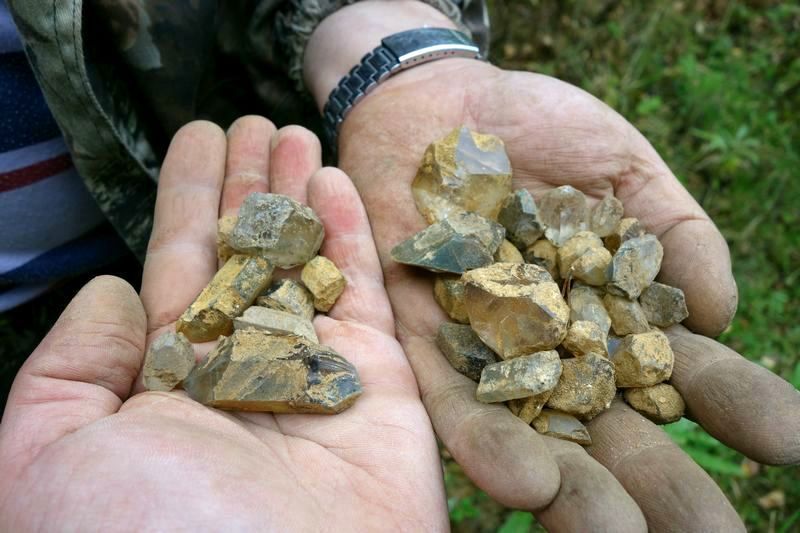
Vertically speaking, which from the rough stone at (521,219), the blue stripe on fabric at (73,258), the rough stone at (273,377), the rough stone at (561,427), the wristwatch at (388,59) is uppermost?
the wristwatch at (388,59)

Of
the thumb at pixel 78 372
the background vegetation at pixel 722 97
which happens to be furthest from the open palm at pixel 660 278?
the background vegetation at pixel 722 97

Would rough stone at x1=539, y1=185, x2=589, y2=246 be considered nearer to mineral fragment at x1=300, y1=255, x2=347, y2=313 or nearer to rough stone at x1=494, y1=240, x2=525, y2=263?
rough stone at x1=494, y1=240, x2=525, y2=263

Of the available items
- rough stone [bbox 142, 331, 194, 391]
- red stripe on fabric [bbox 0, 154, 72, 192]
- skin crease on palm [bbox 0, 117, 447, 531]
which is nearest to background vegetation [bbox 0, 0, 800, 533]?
skin crease on palm [bbox 0, 117, 447, 531]

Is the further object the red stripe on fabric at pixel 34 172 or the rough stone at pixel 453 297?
the red stripe on fabric at pixel 34 172

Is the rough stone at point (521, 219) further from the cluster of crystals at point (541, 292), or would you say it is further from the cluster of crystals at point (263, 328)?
the cluster of crystals at point (263, 328)

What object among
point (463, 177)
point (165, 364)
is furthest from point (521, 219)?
point (165, 364)

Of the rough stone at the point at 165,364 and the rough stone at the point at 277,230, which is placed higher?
the rough stone at the point at 277,230

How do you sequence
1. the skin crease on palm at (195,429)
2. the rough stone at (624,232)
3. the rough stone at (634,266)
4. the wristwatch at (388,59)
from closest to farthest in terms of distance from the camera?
the skin crease on palm at (195,429), the rough stone at (634,266), the rough stone at (624,232), the wristwatch at (388,59)

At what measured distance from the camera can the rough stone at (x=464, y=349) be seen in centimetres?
160

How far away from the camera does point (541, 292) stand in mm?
1614

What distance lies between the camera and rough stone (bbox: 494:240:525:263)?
6.04 ft

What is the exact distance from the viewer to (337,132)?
89.7 inches

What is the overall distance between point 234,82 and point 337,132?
Answer: 446 millimetres

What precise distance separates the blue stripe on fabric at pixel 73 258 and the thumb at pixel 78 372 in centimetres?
63
